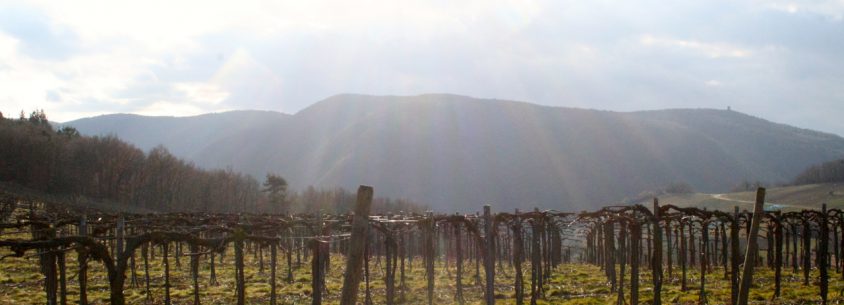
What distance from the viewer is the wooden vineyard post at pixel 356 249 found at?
7.38 m

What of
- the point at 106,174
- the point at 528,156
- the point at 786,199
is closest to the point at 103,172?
the point at 106,174

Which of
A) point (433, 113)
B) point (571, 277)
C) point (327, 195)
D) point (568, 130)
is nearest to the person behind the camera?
point (571, 277)

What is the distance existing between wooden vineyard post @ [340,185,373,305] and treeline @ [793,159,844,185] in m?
101

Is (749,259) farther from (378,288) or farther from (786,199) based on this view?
(786,199)

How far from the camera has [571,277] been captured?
2806 cm

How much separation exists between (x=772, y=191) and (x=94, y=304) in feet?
307

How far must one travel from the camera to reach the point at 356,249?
24.4 feet

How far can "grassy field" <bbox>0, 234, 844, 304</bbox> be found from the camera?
19.2m

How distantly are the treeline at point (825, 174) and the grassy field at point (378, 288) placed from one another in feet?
253

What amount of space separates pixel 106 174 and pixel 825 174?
10684 cm

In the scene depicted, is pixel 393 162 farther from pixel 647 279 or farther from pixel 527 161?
pixel 647 279

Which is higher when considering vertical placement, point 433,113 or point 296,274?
point 433,113

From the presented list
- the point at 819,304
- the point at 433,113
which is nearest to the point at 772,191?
the point at 819,304

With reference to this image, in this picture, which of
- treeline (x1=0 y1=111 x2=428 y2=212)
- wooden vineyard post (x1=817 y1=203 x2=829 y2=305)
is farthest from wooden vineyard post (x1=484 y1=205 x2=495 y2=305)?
treeline (x1=0 y1=111 x2=428 y2=212)
